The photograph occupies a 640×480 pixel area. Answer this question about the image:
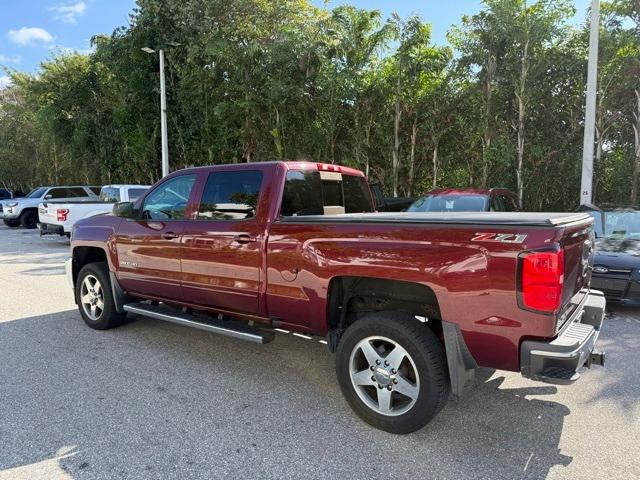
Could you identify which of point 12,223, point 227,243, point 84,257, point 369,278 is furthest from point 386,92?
point 12,223

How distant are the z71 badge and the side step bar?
1975mm

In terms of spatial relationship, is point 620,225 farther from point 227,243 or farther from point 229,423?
point 229,423

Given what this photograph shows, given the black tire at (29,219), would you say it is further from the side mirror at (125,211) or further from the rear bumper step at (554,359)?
the rear bumper step at (554,359)

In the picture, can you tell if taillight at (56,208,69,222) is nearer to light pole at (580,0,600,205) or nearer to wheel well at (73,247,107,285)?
wheel well at (73,247,107,285)

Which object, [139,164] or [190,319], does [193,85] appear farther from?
[190,319]

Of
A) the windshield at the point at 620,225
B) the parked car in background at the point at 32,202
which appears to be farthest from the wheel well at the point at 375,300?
the parked car in background at the point at 32,202

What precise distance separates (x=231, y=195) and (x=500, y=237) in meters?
2.50

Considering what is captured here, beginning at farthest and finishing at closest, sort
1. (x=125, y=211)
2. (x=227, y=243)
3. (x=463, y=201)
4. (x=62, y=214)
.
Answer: (x=62, y=214) → (x=463, y=201) → (x=125, y=211) → (x=227, y=243)

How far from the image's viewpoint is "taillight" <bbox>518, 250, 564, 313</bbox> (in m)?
2.68

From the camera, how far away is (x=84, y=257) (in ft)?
19.6

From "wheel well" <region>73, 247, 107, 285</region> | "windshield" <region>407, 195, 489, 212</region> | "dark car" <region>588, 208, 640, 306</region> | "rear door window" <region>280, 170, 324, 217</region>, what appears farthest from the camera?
"windshield" <region>407, 195, 489, 212</region>

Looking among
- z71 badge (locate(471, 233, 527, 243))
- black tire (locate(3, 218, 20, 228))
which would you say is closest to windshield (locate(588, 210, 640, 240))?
z71 badge (locate(471, 233, 527, 243))

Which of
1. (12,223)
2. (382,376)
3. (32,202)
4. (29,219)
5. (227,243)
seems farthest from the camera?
(12,223)

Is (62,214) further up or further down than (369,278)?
further up
